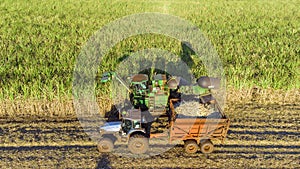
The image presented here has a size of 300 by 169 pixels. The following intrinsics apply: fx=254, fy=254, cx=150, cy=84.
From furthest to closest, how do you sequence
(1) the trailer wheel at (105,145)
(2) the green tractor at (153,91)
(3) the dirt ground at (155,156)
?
(2) the green tractor at (153,91), (1) the trailer wheel at (105,145), (3) the dirt ground at (155,156)

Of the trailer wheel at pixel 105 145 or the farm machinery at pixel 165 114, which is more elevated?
the farm machinery at pixel 165 114

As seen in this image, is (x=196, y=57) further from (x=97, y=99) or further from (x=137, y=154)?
(x=137, y=154)

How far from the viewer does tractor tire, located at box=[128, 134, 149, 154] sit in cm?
675

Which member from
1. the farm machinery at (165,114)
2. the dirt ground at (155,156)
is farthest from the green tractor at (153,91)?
the dirt ground at (155,156)

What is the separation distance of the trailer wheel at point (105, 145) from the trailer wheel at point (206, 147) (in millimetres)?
2478

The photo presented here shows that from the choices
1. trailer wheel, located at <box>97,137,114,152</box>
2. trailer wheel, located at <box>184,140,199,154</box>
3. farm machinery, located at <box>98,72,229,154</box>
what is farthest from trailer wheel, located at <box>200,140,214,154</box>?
trailer wheel, located at <box>97,137,114,152</box>

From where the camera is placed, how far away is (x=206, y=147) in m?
7.00

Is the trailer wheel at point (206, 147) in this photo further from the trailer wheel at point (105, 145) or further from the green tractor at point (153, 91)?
the trailer wheel at point (105, 145)

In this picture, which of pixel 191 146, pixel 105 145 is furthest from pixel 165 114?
pixel 105 145

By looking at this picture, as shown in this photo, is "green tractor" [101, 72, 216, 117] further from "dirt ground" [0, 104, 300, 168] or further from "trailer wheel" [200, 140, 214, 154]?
"dirt ground" [0, 104, 300, 168]

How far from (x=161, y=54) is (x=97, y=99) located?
454 cm

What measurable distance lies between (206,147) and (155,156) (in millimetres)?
1428

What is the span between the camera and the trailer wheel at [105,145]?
691 cm

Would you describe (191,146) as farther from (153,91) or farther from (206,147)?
(153,91)
